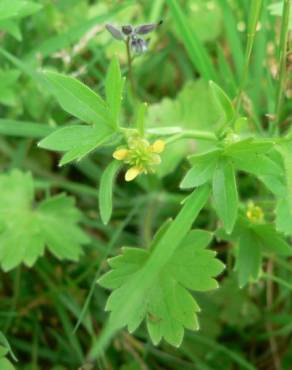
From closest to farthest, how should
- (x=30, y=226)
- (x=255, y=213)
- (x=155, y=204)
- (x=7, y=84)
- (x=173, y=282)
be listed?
1. (x=173, y=282)
2. (x=255, y=213)
3. (x=30, y=226)
4. (x=7, y=84)
5. (x=155, y=204)

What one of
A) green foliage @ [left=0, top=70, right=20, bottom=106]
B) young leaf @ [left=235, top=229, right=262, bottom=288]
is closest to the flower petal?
young leaf @ [left=235, top=229, right=262, bottom=288]

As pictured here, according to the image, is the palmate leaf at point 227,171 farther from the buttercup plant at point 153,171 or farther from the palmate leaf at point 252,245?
the palmate leaf at point 252,245

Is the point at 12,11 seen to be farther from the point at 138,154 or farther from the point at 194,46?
the point at 138,154

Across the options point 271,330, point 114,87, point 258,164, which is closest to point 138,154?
point 114,87

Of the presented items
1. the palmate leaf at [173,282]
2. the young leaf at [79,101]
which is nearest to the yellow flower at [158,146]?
the young leaf at [79,101]

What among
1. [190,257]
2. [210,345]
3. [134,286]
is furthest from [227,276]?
[134,286]

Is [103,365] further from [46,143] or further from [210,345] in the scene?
[46,143]
